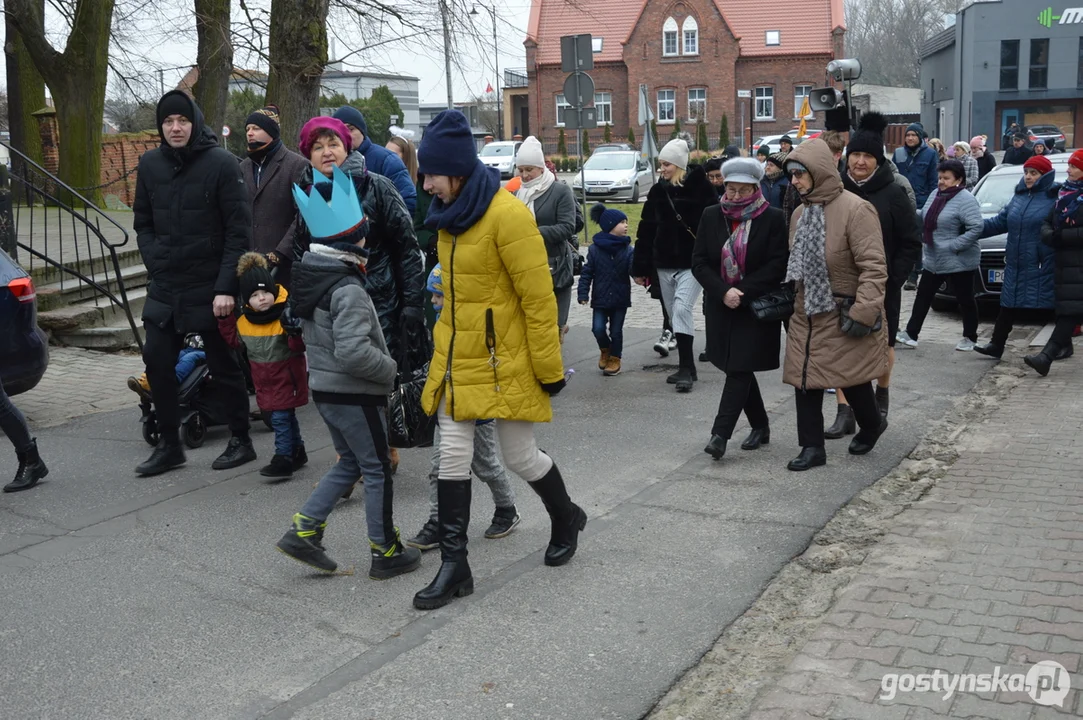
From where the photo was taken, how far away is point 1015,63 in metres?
53.8

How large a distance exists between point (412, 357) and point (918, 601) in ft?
8.85

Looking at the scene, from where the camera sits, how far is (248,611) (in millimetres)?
4715

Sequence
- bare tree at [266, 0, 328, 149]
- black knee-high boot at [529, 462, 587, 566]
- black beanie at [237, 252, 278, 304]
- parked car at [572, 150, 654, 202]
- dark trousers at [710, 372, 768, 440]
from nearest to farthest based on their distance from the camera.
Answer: black knee-high boot at [529, 462, 587, 566]
black beanie at [237, 252, 278, 304]
dark trousers at [710, 372, 768, 440]
bare tree at [266, 0, 328, 149]
parked car at [572, 150, 654, 202]

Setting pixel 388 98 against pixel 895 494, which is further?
pixel 388 98

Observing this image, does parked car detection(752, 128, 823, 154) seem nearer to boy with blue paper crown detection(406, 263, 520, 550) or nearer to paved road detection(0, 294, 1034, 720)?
paved road detection(0, 294, 1034, 720)

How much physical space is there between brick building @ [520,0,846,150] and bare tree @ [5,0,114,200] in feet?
139

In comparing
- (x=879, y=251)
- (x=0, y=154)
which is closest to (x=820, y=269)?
(x=879, y=251)

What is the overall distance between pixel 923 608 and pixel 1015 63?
182ft

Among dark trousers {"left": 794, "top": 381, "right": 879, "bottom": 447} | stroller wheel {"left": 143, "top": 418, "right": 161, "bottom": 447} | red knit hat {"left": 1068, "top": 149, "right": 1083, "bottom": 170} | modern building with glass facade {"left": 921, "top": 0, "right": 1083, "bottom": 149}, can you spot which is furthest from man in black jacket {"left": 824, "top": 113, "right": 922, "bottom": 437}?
modern building with glass facade {"left": 921, "top": 0, "right": 1083, "bottom": 149}

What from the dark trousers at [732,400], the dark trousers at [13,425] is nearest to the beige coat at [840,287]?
the dark trousers at [732,400]

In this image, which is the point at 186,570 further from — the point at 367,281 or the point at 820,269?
the point at 820,269

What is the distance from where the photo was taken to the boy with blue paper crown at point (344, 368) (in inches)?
191

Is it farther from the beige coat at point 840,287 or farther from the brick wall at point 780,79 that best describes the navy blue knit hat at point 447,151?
the brick wall at point 780,79

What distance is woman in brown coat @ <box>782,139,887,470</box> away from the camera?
254 inches
